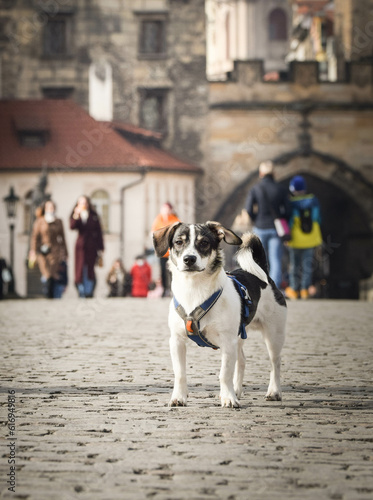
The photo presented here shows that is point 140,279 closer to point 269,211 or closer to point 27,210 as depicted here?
point 269,211

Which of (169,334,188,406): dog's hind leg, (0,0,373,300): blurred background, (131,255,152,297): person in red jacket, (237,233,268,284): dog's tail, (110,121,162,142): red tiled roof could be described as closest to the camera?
(169,334,188,406): dog's hind leg

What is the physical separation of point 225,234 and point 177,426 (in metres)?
1.17

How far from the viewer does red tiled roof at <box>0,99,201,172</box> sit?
33719 mm

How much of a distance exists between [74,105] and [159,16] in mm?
4398

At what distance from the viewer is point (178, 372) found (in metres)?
5.42

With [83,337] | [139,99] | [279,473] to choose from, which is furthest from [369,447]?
[139,99]

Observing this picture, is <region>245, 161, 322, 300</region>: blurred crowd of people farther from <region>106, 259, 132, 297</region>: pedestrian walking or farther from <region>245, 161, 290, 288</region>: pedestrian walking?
<region>106, 259, 132, 297</region>: pedestrian walking

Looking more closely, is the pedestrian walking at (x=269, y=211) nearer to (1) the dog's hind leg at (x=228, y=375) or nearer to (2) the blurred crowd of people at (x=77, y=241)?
(2) the blurred crowd of people at (x=77, y=241)

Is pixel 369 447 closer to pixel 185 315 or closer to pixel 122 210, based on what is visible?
pixel 185 315

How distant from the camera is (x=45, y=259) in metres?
16.2

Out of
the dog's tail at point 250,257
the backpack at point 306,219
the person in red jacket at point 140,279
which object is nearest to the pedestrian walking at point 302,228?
the backpack at point 306,219

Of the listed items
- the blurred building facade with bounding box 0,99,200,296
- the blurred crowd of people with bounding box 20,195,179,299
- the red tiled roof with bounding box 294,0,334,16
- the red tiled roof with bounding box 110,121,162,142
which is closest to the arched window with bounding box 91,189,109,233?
the blurred building facade with bounding box 0,99,200,296

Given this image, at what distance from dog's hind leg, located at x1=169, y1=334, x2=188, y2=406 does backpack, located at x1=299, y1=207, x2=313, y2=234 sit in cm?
977

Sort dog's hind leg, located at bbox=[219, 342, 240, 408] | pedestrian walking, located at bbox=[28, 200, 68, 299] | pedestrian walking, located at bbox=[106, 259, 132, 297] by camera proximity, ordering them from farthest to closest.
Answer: pedestrian walking, located at bbox=[106, 259, 132, 297], pedestrian walking, located at bbox=[28, 200, 68, 299], dog's hind leg, located at bbox=[219, 342, 240, 408]
